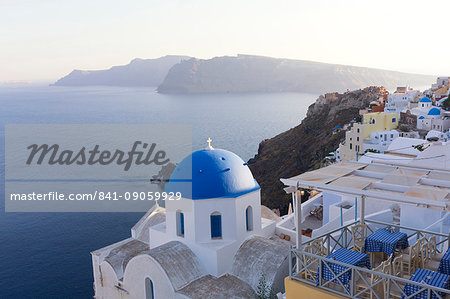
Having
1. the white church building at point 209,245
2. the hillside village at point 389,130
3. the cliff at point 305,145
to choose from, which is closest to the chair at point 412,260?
Result: the white church building at point 209,245

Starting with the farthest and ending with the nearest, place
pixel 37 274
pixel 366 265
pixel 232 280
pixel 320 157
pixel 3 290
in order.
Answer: pixel 320 157
pixel 37 274
pixel 3 290
pixel 232 280
pixel 366 265

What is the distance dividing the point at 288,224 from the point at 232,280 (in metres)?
4.02

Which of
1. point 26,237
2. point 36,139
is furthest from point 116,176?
point 36,139

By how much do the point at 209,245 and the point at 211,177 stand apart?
2.05m

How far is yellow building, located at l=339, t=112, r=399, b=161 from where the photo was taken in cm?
3459

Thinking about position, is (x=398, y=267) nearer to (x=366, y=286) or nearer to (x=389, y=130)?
(x=366, y=286)

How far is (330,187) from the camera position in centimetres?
698

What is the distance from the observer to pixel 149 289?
39.5ft

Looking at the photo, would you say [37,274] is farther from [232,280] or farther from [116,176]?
[116,176]

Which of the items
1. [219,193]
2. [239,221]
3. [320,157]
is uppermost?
[219,193]

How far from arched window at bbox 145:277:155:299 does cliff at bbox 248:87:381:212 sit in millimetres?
26146

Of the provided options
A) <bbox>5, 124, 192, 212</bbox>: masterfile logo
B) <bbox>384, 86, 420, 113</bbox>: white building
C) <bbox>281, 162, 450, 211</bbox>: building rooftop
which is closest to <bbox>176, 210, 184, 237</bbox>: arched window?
<bbox>281, 162, 450, 211</bbox>: building rooftop

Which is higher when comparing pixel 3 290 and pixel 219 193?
pixel 219 193

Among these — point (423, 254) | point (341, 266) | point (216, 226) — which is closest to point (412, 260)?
point (423, 254)
